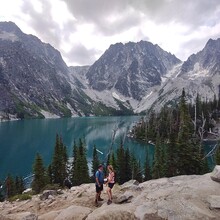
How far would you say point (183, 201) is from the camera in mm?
21641

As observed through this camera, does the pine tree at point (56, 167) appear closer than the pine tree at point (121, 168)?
No

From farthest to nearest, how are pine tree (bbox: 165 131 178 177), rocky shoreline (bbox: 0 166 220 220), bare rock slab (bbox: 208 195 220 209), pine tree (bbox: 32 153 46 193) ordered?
pine tree (bbox: 32 153 46 193) → pine tree (bbox: 165 131 178 177) → bare rock slab (bbox: 208 195 220 209) → rocky shoreline (bbox: 0 166 220 220)

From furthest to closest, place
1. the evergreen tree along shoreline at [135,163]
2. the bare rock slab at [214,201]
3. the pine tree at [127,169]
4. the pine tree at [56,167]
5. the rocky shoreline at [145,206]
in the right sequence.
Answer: the pine tree at [127,169], the pine tree at [56,167], the evergreen tree along shoreline at [135,163], the bare rock slab at [214,201], the rocky shoreline at [145,206]

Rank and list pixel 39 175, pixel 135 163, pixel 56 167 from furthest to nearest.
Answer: pixel 56 167
pixel 135 163
pixel 39 175

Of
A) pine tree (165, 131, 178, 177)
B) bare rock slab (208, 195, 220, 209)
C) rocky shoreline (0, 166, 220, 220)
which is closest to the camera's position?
rocky shoreline (0, 166, 220, 220)

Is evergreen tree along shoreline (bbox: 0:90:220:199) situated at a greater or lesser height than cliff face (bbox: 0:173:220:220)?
lesser

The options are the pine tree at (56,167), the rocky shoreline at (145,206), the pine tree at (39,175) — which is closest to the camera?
the rocky shoreline at (145,206)

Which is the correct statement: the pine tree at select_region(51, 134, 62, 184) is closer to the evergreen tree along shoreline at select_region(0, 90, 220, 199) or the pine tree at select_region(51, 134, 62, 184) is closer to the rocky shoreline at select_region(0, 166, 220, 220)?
the evergreen tree along shoreline at select_region(0, 90, 220, 199)

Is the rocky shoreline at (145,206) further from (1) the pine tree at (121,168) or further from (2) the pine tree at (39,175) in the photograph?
(1) the pine tree at (121,168)

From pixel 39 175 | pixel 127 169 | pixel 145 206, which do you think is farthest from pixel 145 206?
pixel 127 169

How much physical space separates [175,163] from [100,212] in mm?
43842

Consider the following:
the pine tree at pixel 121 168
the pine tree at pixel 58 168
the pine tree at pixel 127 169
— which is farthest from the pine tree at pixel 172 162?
the pine tree at pixel 58 168

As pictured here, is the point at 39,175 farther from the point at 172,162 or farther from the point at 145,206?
the point at 145,206

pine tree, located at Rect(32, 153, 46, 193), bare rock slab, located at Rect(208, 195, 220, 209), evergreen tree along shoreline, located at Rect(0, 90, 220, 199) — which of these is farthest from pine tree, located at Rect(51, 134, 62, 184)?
bare rock slab, located at Rect(208, 195, 220, 209)
